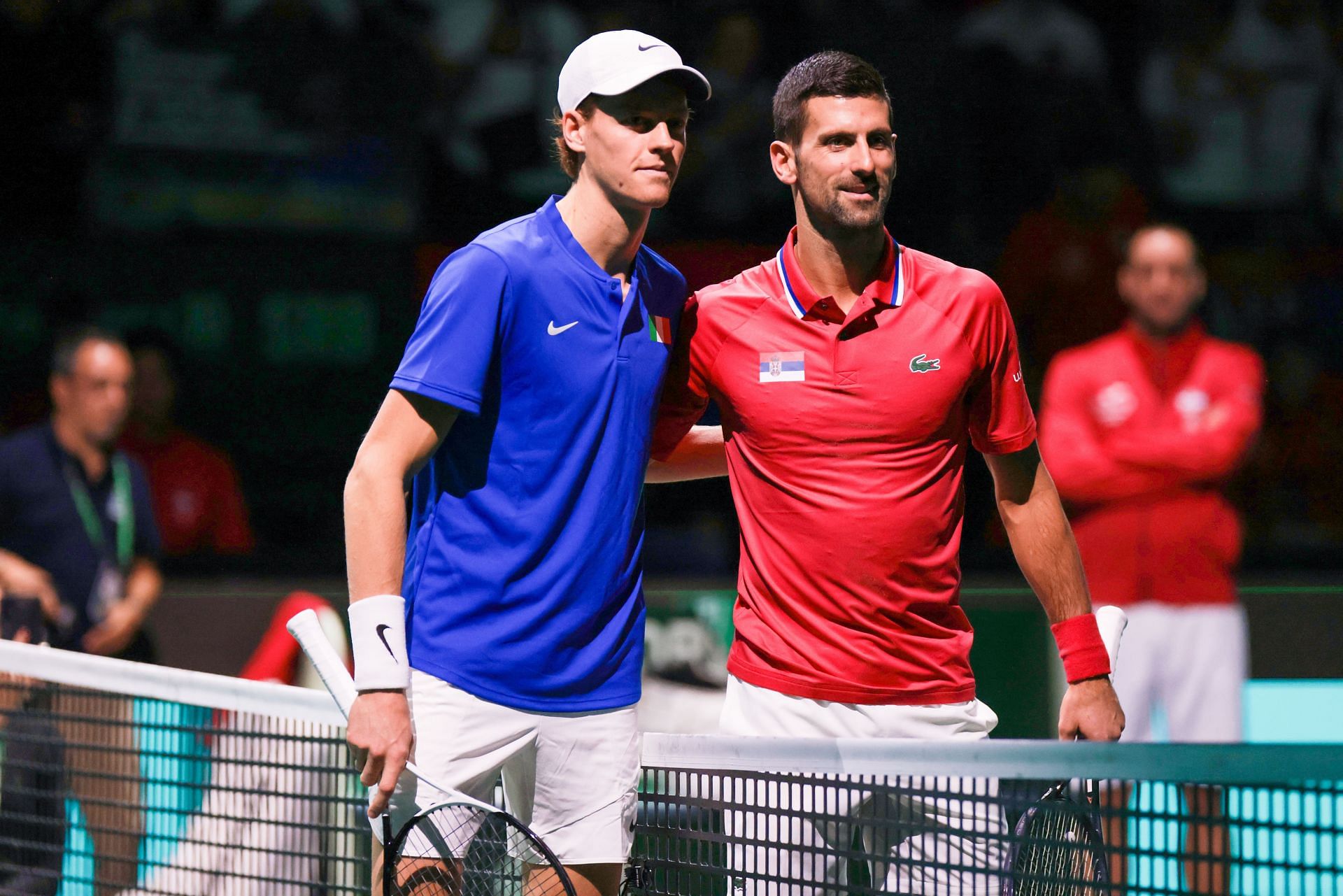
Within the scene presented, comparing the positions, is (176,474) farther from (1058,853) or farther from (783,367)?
(1058,853)

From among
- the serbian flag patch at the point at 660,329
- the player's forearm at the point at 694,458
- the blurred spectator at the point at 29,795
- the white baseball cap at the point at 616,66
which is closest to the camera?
the white baseball cap at the point at 616,66

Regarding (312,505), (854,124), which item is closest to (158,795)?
(854,124)

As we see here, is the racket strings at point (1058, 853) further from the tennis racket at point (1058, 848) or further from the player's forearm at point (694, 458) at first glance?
the player's forearm at point (694, 458)

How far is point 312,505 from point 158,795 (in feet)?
15.1

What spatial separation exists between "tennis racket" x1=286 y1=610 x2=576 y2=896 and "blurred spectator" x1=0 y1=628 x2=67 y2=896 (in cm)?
147

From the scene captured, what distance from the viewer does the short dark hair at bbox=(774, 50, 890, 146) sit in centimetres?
319

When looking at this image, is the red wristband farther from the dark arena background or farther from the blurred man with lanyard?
the blurred man with lanyard

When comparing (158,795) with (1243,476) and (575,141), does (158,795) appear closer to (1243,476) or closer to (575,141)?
(575,141)

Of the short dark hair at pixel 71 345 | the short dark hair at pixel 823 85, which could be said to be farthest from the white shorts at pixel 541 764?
the short dark hair at pixel 71 345

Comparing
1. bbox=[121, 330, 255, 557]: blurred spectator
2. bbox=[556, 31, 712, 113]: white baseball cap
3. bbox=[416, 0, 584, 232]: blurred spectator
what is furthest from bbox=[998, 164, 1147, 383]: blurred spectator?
bbox=[556, 31, 712, 113]: white baseball cap

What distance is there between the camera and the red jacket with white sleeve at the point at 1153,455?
671cm

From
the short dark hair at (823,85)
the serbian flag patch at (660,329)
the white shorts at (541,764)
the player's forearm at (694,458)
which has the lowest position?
the white shorts at (541,764)

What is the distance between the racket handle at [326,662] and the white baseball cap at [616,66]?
107 centimetres

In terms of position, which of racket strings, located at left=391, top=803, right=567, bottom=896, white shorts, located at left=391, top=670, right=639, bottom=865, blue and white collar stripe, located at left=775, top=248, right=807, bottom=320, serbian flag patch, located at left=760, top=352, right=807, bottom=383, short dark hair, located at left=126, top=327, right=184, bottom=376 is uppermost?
short dark hair, located at left=126, top=327, right=184, bottom=376
